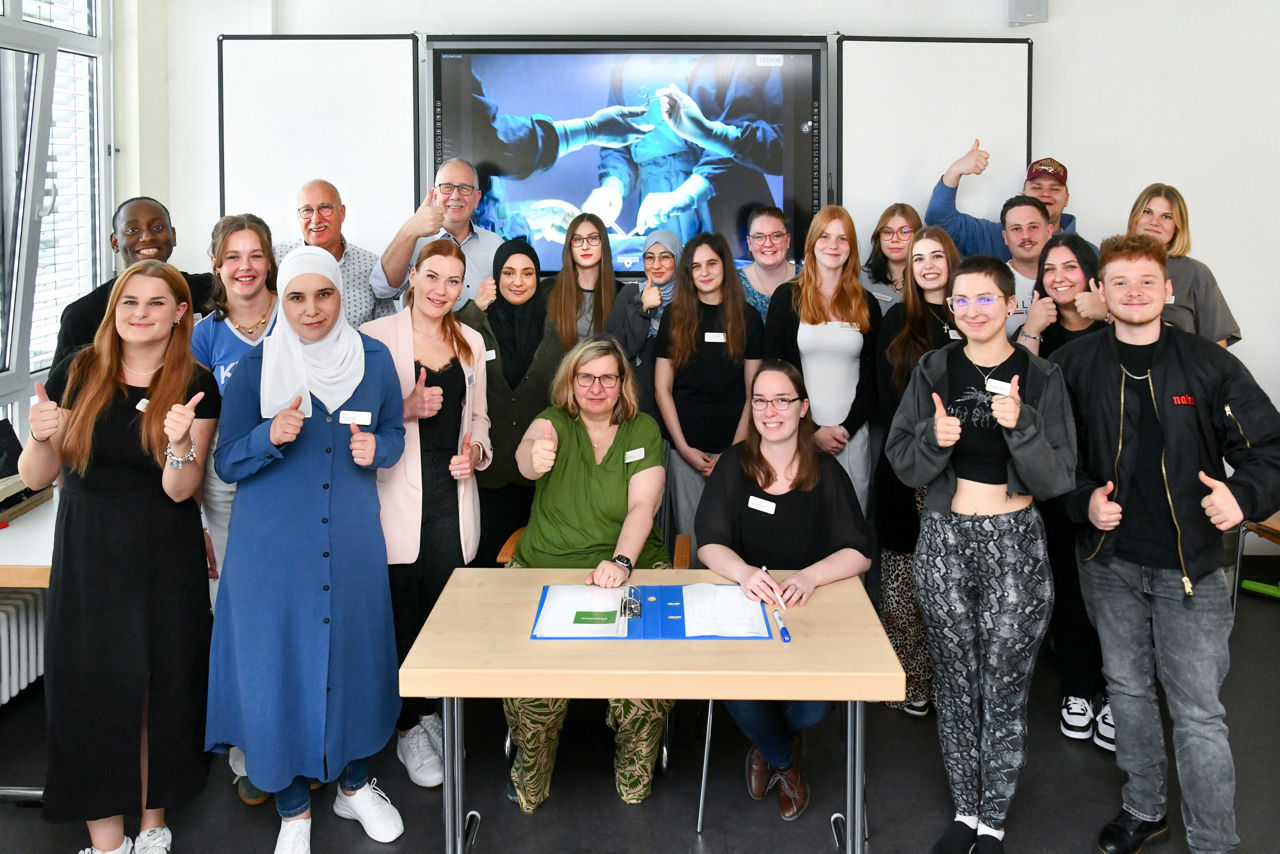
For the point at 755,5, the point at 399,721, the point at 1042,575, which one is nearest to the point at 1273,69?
the point at 755,5

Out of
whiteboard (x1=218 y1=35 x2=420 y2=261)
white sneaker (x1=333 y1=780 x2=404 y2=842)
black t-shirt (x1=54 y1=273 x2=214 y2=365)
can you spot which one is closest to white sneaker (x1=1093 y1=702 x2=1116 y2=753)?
white sneaker (x1=333 y1=780 x2=404 y2=842)

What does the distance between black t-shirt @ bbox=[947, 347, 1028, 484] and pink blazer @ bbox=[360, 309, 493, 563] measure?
1.38 meters

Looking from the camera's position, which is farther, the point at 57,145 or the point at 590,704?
the point at 57,145

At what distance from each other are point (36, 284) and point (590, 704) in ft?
9.47

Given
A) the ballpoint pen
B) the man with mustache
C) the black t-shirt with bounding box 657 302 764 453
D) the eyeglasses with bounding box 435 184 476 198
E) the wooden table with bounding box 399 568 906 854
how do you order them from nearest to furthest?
1. the wooden table with bounding box 399 568 906 854
2. the ballpoint pen
3. the black t-shirt with bounding box 657 302 764 453
4. the man with mustache
5. the eyeglasses with bounding box 435 184 476 198

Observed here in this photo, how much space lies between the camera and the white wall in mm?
4766

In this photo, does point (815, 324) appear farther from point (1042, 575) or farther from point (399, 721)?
point (399, 721)

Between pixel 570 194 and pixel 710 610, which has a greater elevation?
pixel 570 194

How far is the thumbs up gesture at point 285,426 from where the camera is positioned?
7.63ft

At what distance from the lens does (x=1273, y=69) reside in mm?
4781

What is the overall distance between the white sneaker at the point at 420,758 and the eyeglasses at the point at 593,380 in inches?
46.6

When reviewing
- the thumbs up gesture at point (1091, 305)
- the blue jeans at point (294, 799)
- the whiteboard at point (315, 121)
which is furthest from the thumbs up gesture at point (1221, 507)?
the whiteboard at point (315, 121)

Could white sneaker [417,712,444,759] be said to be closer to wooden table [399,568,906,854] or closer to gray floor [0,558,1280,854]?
gray floor [0,558,1280,854]

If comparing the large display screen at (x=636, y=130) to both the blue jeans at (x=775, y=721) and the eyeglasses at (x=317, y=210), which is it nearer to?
the eyeglasses at (x=317, y=210)
